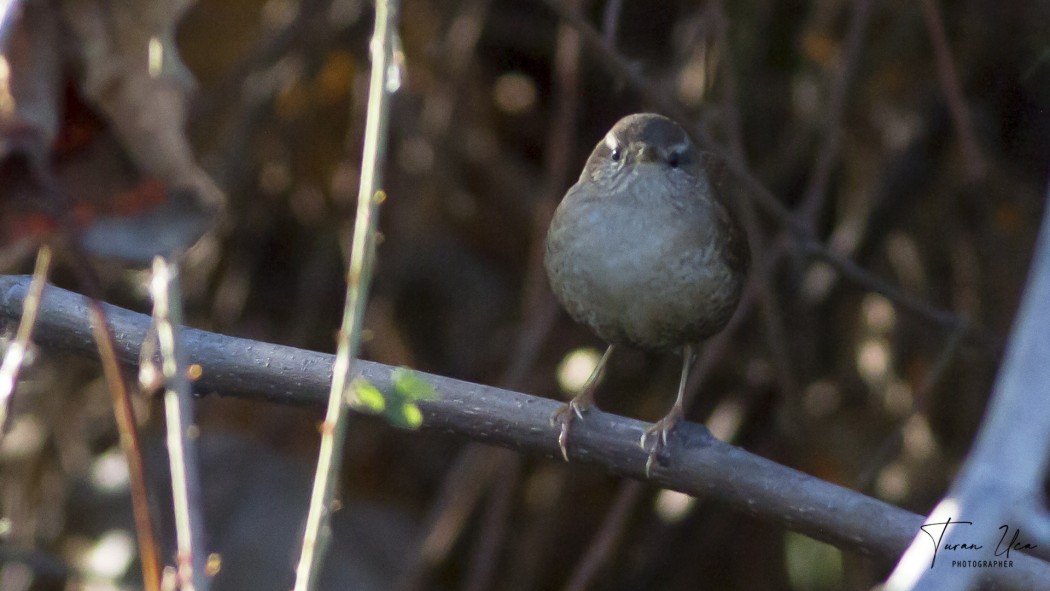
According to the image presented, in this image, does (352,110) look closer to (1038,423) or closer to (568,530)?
(568,530)

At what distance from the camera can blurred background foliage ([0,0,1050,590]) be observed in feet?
13.1

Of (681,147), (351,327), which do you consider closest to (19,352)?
(351,327)

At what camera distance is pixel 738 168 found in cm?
309

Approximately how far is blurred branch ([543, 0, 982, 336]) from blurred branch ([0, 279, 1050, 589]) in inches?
44.0

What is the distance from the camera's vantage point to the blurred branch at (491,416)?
78.2 inches

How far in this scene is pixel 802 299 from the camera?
4.30m

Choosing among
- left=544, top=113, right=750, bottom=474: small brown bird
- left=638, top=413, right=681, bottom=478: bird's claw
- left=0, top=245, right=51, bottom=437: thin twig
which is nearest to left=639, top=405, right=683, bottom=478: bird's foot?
left=638, top=413, right=681, bottom=478: bird's claw

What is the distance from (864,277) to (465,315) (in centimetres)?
208

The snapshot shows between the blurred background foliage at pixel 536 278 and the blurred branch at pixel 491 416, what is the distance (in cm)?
160

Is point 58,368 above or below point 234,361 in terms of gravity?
below

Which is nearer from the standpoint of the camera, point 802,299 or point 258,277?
point 802,299

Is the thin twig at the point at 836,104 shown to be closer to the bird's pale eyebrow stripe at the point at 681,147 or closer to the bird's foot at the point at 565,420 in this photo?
the bird's pale eyebrow stripe at the point at 681,147

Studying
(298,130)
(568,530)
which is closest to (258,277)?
(298,130)

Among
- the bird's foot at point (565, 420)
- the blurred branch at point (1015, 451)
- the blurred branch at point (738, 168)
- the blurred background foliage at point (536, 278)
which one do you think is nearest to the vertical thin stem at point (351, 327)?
the blurred branch at point (1015, 451)
